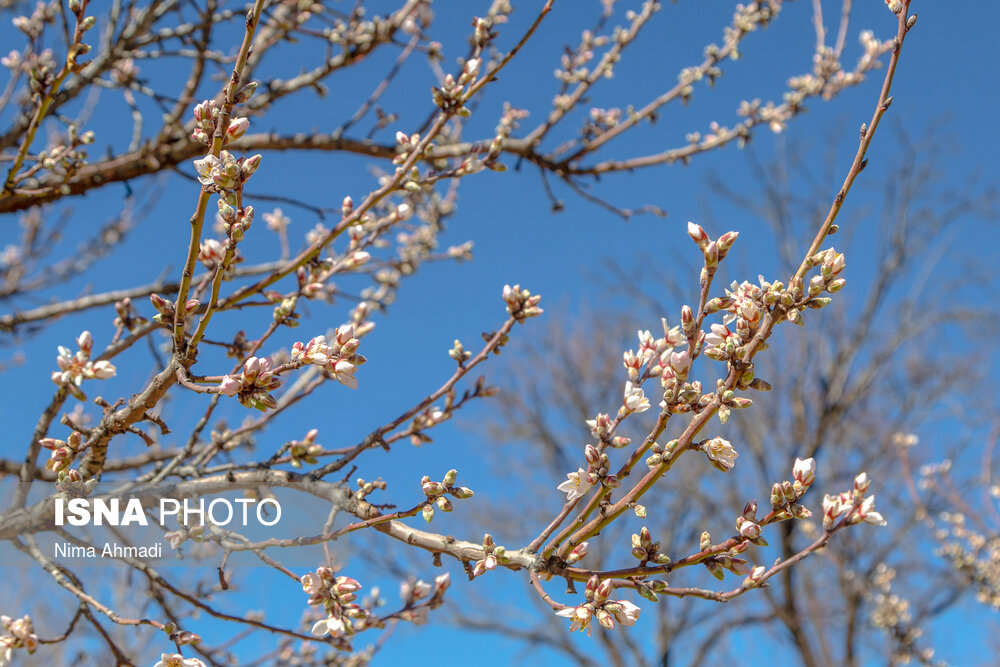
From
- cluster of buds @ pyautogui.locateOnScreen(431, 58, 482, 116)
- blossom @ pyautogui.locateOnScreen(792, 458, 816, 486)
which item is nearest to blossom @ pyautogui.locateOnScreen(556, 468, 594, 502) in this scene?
blossom @ pyautogui.locateOnScreen(792, 458, 816, 486)

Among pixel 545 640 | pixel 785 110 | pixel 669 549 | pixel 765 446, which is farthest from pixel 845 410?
pixel 785 110

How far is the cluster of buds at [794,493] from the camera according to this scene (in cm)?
130

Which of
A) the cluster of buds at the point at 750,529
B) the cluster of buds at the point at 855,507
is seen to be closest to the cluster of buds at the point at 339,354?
the cluster of buds at the point at 750,529

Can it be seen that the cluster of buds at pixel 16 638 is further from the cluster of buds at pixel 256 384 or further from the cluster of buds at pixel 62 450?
the cluster of buds at pixel 256 384

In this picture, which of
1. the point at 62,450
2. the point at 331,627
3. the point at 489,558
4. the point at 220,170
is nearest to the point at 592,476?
the point at 489,558

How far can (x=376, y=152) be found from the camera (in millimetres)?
2939

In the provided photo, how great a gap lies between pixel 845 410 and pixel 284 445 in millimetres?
8985

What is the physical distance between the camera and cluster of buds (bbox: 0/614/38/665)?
1.72 m

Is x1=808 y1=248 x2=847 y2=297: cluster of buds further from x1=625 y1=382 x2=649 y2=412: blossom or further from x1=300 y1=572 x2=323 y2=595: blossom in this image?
x1=300 y1=572 x2=323 y2=595: blossom

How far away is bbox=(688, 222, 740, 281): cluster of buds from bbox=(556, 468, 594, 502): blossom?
0.44 metres

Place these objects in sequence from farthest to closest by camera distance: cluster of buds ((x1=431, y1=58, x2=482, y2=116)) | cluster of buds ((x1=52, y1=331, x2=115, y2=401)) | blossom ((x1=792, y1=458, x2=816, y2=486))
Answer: cluster of buds ((x1=431, y1=58, x2=482, y2=116)) → cluster of buds ((x1=52, y1=331, x2=115, y2=401)) → blossom ((x1=792, y1=458, x2=816, y2=486))

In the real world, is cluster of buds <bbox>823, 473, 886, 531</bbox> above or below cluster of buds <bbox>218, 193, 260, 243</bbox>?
below

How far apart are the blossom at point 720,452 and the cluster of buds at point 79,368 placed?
1.20m

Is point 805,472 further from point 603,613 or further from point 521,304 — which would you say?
point 521,304
